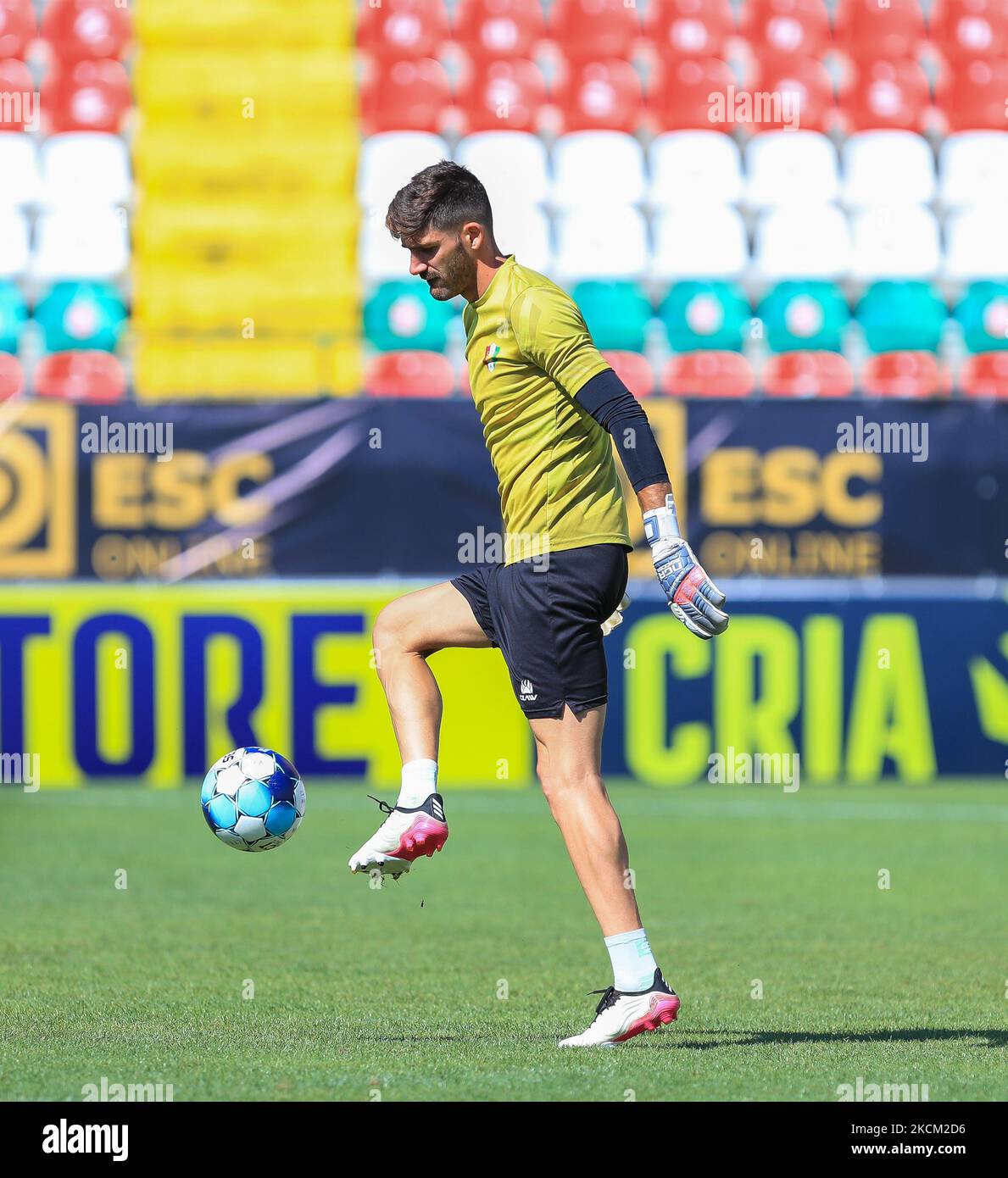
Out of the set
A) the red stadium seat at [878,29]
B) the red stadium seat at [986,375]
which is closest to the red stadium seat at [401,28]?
the red stadium seat at [878,29]

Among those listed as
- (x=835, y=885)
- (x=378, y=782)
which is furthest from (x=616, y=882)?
(x=378, y=782)

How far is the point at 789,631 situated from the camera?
492 inches

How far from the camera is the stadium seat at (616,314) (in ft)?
47.0

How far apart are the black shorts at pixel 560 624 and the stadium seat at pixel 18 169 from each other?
11048mm

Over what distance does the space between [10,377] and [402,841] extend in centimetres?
945

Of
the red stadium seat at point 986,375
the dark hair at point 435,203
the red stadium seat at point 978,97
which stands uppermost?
the red stadium seat at point 978,97

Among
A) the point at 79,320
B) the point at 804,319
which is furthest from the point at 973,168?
the point at 79,320

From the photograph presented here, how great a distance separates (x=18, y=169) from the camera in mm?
15422

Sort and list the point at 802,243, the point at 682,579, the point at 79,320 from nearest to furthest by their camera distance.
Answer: the point at 682,579
the point at 79,320
the point at 802,243

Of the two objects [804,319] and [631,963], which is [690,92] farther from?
[631,963]

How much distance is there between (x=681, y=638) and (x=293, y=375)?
3.55 meters

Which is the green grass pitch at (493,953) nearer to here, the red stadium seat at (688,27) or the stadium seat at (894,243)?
the stadium seat at (894,243)
